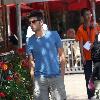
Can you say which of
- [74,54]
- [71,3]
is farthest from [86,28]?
[71,3]

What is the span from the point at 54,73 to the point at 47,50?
31cm

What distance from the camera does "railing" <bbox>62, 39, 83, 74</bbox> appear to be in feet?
48.3

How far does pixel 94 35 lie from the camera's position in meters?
9.16

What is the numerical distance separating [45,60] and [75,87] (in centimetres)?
556

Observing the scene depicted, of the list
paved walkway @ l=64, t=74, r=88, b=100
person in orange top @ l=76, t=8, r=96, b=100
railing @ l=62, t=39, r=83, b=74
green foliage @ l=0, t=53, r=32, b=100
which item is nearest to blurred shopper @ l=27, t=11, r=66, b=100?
green foliage @ l=0, t=53, r=32, b=100

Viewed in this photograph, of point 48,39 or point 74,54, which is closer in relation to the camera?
point 48,39

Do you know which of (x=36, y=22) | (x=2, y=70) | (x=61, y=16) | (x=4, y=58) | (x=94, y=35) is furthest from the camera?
(x=61, y=16)

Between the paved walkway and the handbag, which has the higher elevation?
the handbag

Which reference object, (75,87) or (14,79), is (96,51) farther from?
(75,87)

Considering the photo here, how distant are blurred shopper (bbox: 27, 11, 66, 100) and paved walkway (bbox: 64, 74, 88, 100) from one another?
3.69 meters

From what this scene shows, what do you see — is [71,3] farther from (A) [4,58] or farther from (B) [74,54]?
(A) [4,58]

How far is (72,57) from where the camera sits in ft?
48.6

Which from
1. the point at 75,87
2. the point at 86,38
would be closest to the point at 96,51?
the point at 86,38

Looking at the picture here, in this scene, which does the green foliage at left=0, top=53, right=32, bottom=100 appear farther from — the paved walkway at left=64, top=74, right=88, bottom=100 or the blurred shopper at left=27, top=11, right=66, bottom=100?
the paved walkway at left=64, top=74, right=88, bottom=100
